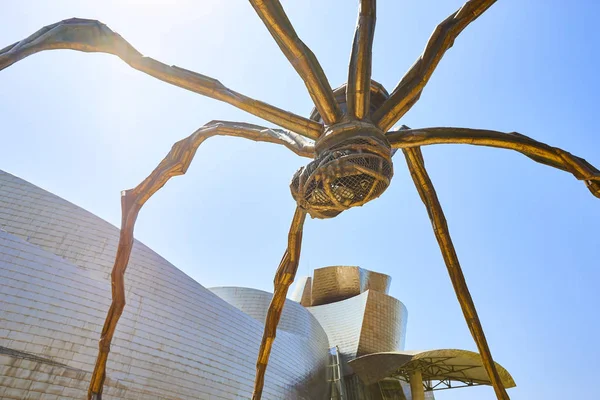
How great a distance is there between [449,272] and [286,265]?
7.96 ft

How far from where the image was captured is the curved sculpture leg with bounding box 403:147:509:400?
4.63m

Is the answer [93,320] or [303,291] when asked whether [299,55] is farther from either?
[303,291]

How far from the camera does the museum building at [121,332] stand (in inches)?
399

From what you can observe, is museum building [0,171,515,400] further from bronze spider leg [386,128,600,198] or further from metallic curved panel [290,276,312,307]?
metallic curved panel [290,276,312,307]

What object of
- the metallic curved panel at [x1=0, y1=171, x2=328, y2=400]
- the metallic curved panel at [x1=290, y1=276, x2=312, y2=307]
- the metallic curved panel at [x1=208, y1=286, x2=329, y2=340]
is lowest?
the metallic curved panel at [x1=0, y1=171, x2=328, y2=400]

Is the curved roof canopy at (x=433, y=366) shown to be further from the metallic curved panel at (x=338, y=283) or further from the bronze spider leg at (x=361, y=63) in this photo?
the bronze spider leg at (x=361, y=63)

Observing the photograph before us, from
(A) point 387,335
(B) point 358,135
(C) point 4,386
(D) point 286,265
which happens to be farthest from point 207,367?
(A) point 387,335

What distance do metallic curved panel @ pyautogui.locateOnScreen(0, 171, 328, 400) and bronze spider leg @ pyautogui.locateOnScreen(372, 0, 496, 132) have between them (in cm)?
1152

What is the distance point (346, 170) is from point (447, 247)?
8.47ft

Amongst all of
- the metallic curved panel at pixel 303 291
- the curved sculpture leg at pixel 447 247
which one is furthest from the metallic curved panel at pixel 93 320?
the metallic curved panel at pixel 303 291

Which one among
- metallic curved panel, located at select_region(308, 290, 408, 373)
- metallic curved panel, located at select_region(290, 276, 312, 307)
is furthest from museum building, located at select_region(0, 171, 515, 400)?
metallic curved panel, located at select_region(290, 276, 312, 307)

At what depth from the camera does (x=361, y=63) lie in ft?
11.3

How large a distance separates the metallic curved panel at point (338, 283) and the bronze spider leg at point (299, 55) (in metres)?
32.6

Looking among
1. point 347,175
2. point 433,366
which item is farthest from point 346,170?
point 433,366
